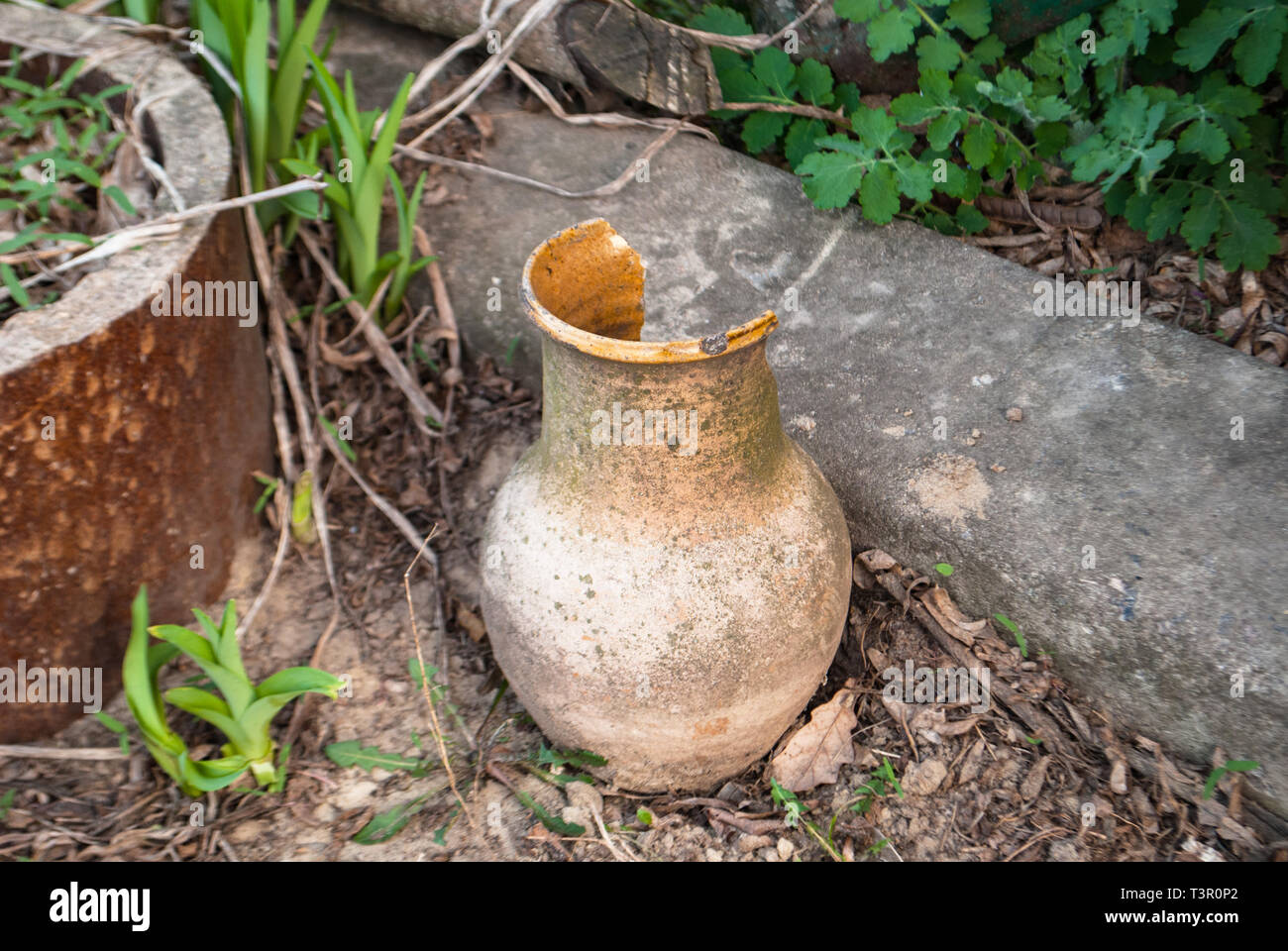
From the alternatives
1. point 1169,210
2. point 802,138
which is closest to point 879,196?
point 802,138

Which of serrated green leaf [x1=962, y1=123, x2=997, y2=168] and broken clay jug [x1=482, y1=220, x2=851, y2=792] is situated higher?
serrated green leaf [x1=962, y1=123, x2=997, y2=168]

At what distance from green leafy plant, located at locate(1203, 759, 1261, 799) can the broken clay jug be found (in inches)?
25.8

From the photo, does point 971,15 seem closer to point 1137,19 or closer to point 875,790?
point 1137,19

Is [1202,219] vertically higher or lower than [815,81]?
lower

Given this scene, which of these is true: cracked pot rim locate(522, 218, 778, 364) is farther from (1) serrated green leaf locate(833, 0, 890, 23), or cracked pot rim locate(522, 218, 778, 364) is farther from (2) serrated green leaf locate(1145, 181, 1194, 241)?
(2) serrated green leaf locate(1145, 181, 1194, 241)

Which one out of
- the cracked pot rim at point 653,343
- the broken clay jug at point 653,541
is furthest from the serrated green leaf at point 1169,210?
the cracked pot rim at point 653,343

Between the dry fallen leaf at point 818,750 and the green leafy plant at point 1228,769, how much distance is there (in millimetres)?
578

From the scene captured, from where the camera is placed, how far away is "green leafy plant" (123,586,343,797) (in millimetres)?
1741

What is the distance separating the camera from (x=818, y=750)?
1.91m

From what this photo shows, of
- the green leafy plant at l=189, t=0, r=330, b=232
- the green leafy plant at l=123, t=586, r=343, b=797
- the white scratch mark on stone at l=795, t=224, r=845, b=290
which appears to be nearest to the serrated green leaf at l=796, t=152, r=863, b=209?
the white scratch mark on stone at l=795, t=224, r=845, b=290

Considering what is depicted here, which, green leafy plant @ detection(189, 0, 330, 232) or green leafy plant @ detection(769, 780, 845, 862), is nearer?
green leafy plant @ detection(769, 780, 845, 862)

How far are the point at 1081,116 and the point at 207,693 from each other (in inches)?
85.5

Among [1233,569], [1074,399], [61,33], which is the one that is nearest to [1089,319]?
[1074,399]

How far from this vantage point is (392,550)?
237cm
